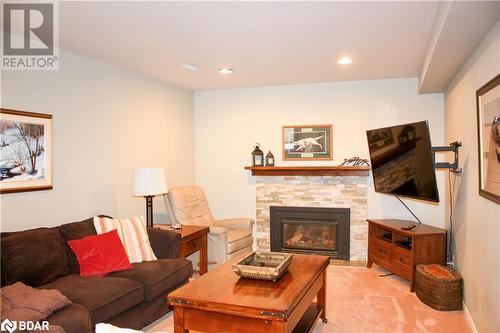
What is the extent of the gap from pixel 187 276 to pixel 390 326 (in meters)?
1.79

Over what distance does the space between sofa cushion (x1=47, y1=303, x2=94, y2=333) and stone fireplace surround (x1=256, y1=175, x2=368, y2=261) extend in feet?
11.2

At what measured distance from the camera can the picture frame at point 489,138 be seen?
2.37 m

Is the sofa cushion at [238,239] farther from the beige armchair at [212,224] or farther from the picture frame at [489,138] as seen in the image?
the picture frame at [489,138]

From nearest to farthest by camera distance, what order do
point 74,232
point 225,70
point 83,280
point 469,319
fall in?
point 83,280
point 469,319
point 74,232
point 225,70

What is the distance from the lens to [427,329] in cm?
312

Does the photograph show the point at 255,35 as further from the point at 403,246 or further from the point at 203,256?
the point at 403,246

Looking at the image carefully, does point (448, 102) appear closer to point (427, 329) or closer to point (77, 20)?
point (427, 329)

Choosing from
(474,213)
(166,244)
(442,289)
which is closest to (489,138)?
(474,213)

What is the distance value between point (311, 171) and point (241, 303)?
10.6ft

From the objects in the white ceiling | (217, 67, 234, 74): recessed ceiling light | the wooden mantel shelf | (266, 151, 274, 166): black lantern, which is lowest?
the wooden mantel shelf

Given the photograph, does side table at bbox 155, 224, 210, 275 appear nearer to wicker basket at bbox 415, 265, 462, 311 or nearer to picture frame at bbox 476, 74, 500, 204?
wicker basket at bbox 415, 265, 462, 311

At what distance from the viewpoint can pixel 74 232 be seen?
331cm

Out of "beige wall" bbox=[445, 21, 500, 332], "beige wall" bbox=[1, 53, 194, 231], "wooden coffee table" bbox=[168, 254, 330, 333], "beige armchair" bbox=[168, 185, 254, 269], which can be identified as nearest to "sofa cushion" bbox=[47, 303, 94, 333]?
"wooden coffee table" bbox=[168, 254, 330, 333]

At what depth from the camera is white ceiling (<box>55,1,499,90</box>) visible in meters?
2.68
